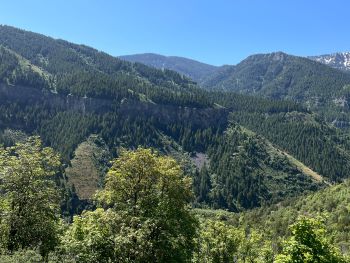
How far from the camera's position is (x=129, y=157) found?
131 ft

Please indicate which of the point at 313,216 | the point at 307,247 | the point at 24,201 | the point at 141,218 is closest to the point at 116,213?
the point at 141,218

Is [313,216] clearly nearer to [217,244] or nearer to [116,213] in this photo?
[217,244]

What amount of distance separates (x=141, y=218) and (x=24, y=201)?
40.5 feet

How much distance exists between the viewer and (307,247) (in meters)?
30.3

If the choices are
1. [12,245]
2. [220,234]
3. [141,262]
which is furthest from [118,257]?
[220,234]

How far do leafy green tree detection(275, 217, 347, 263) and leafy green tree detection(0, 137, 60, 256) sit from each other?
22798 millimetres

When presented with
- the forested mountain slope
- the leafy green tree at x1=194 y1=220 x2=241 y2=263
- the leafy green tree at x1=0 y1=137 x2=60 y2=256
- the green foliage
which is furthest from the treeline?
the forested mountain slope

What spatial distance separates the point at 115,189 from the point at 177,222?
21.7 feet

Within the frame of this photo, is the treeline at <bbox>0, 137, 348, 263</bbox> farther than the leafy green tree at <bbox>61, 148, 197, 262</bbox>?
Yes

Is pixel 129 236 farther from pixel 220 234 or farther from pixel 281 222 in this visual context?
pixel 281 222

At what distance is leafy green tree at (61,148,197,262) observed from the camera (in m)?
34.9

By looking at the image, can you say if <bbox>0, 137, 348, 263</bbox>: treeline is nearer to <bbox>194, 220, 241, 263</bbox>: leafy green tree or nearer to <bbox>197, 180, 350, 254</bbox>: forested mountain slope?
<bbox>194, 220, 241, 263</bbox>: leafy green tree

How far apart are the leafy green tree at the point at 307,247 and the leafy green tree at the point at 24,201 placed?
74.8 feet

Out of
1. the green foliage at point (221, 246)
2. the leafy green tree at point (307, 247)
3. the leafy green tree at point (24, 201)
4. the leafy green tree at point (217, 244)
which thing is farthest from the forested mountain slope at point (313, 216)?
the leafy green tree at point (24, 201)
